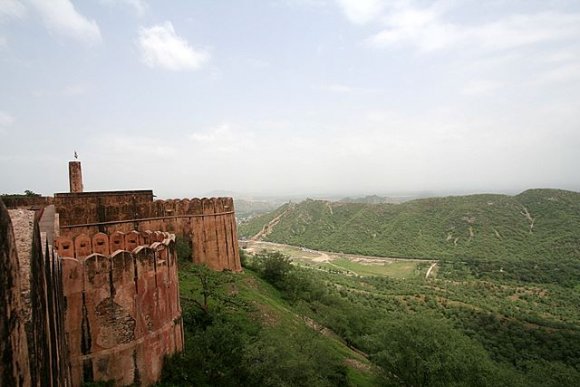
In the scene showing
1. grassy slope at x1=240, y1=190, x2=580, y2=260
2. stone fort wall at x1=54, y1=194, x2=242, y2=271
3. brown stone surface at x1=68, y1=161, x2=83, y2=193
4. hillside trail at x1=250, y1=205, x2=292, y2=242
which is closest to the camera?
stone fort wall at x1=54, y1=194, x2=242, y2=271

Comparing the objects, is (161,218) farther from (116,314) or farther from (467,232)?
(467,232)

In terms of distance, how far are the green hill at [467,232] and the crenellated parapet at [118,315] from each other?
217 feet

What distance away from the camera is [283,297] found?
28.3m

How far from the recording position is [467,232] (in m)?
93.8

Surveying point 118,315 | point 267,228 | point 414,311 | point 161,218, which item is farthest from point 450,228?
point 118,315

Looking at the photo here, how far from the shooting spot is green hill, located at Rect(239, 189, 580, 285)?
72.1 meters

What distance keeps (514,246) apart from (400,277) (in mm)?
31011

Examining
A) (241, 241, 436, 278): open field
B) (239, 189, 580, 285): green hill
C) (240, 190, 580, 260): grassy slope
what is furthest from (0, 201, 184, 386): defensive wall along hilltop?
(240, 190, 580, 260): grassy slope

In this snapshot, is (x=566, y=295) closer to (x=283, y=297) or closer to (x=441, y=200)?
(x=283, y=297)

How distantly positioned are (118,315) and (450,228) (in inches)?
3854

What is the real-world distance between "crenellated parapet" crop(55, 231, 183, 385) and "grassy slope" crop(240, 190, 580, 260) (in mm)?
80583

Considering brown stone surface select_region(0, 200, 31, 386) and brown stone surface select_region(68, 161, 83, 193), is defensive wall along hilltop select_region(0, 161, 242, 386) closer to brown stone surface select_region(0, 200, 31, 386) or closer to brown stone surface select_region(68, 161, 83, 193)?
brown stone surface select_region(0, 200, 31, 386)

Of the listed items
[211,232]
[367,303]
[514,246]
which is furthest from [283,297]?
[514,246]

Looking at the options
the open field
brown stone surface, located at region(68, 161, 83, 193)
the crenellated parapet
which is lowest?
the open field
